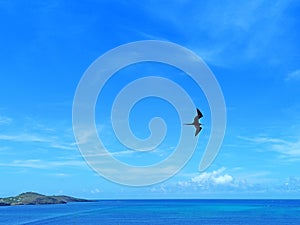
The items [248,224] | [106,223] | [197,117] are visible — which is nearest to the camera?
[197,117]

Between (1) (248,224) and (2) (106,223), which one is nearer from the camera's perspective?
(1) (248,224)

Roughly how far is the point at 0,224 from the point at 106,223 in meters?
29.8

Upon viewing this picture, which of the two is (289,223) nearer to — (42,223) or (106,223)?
(106,223)

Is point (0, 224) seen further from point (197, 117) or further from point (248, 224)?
point (197, 117)

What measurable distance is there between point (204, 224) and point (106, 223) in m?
26.8

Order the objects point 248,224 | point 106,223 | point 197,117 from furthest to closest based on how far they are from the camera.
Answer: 1. point 106,223
2. point 248,224
3. point 197,117

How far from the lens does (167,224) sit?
108 metres

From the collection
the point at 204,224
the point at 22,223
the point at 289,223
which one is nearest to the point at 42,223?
the point at 22,223

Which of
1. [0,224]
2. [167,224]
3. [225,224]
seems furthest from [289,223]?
[0,224]

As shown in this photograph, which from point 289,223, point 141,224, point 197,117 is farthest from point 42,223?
point 197,117

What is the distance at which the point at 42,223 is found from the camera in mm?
117188

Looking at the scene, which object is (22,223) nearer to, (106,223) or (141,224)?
(106,223)

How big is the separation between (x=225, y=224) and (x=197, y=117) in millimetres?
91860

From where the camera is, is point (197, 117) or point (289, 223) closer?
point (197, 117)
